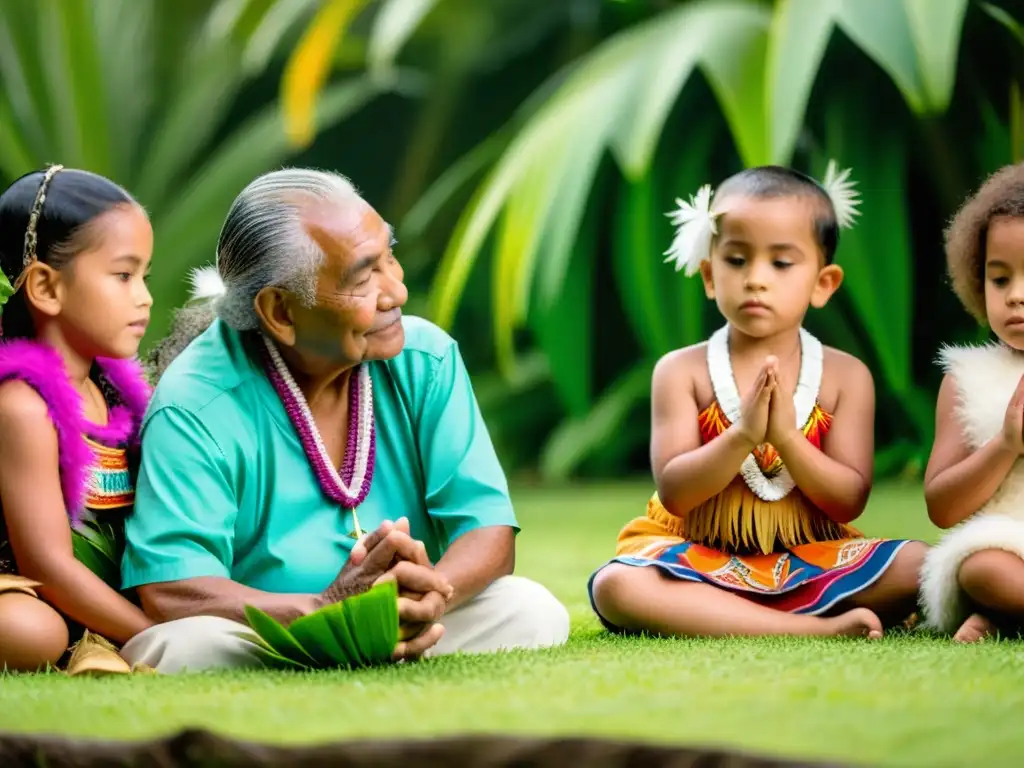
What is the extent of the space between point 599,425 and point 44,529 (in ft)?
9.80

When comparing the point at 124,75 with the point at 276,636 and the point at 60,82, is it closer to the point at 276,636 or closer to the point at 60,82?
the point at 60,82

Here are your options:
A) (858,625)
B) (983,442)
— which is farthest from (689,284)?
(858,625)

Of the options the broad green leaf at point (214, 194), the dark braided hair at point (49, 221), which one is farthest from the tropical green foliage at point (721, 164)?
the dark braided hair at point (49, 221)

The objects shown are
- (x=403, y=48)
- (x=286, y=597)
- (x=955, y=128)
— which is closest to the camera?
(x=286, y=597)

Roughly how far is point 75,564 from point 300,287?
18.6 inches

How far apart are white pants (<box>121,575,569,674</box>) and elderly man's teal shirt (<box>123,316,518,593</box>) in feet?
0.26

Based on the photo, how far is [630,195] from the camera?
4.68 meters

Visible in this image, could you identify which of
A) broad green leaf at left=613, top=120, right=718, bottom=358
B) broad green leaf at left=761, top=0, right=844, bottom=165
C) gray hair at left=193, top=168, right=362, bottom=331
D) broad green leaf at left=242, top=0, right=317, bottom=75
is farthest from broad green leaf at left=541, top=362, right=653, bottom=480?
gray hair at left=193, top=168, right=362, bottom=331

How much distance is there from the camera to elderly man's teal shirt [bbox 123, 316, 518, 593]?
1977mm

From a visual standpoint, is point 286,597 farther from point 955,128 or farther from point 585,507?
point 955,128

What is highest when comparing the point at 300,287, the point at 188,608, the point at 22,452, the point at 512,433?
the point at 300,287

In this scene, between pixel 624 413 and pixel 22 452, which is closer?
pixel 22 452

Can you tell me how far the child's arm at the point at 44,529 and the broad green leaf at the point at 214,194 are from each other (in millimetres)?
3938

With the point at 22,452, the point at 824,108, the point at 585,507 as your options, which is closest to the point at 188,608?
the point at 22,452
